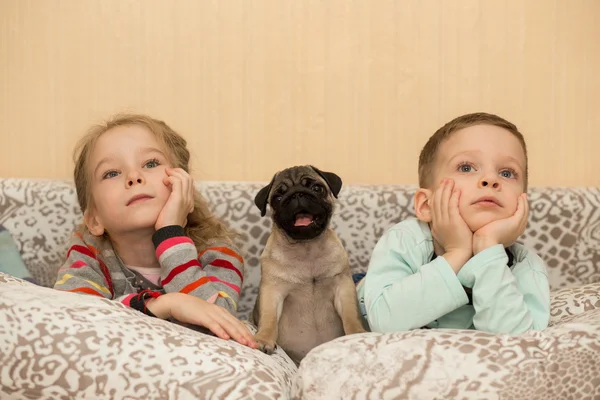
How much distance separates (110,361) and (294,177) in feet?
2.86

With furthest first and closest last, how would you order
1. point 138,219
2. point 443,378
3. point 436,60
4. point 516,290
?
point 436,60, point 138,219, point 516,290, point 443,378

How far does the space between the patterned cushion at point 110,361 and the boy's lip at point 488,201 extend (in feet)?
2.25

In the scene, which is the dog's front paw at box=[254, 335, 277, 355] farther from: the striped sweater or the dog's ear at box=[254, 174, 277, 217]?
the dog's ear at box=[254, 174, 277, 217]

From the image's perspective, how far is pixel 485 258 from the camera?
1.54 m

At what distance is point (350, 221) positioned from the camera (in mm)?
2326

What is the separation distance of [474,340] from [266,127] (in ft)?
5.41

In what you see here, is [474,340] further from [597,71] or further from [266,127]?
[597,71]

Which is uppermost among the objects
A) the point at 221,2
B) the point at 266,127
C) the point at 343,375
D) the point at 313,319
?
the point at 221,2

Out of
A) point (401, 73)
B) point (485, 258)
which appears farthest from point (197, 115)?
point (485, 258)

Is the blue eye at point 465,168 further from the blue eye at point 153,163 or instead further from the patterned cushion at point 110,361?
the blue eye at point 153,163

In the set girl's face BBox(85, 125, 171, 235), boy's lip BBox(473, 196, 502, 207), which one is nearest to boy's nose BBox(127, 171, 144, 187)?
girl's face BBox(85, 125, 171, 235)

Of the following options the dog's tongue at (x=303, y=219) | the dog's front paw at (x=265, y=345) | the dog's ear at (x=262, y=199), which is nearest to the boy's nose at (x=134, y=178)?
the dog's ear at (x=262, y=199)

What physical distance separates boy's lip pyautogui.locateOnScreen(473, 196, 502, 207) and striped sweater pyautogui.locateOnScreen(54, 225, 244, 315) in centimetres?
75

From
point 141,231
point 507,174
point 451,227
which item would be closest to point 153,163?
point 141,231
